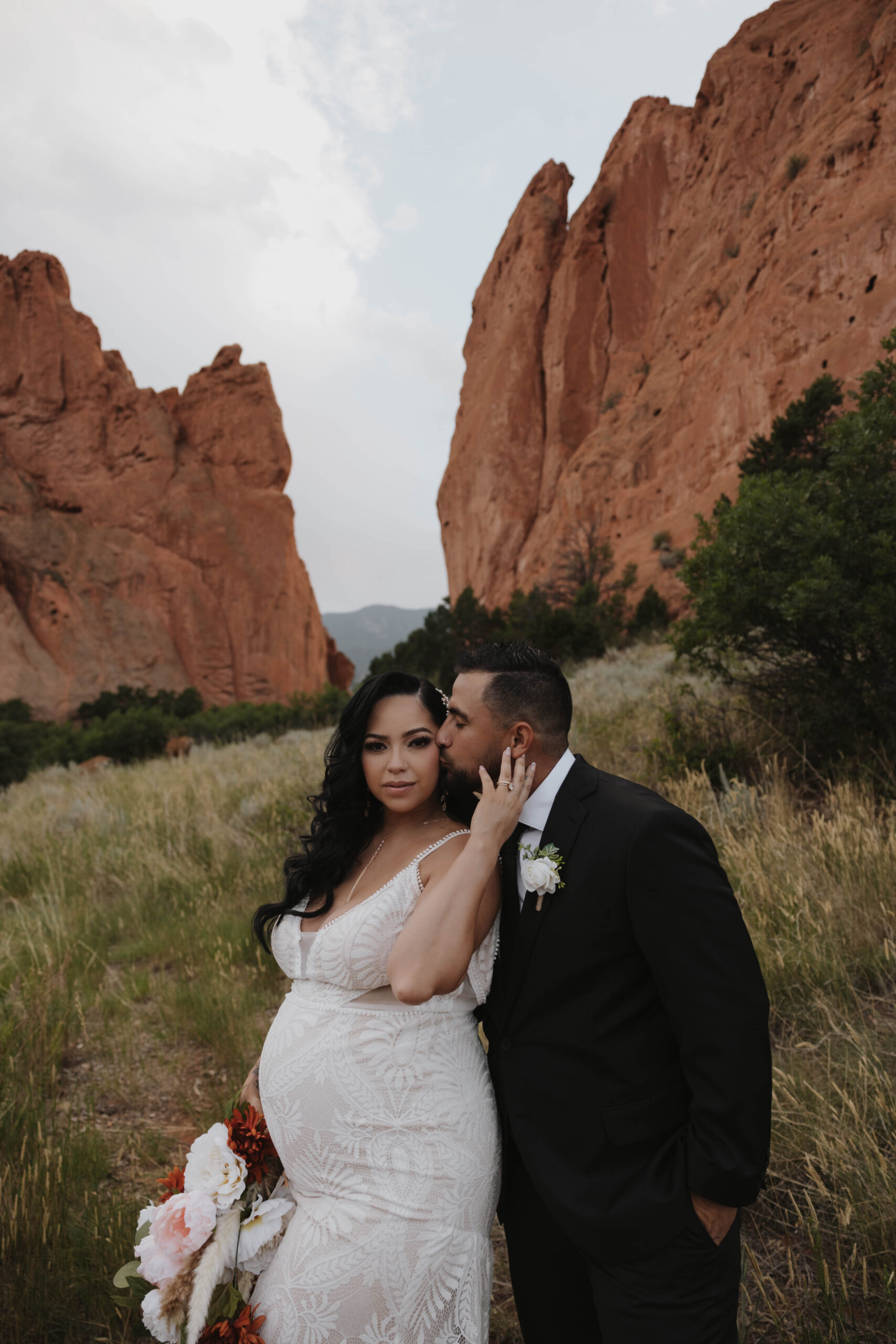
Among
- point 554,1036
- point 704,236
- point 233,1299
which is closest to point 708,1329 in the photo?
point 554,1036

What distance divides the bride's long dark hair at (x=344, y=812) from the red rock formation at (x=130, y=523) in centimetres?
3516

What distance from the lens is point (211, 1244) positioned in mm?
1617

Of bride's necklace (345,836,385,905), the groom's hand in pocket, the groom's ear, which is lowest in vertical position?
the groom's hand in pocket

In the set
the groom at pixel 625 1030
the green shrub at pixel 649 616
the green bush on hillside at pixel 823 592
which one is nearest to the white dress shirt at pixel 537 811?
the groom at pixel 625 1030

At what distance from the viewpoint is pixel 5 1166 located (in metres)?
2.42

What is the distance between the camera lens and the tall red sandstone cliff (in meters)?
21.9

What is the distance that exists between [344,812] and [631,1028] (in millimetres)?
1165

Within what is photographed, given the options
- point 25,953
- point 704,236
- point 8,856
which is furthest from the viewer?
point 704,236

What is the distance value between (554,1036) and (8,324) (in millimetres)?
47485

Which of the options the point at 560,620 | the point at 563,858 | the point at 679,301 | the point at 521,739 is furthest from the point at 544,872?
the point at 679,301

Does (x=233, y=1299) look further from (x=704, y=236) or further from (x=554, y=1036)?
(x=704, y=236)

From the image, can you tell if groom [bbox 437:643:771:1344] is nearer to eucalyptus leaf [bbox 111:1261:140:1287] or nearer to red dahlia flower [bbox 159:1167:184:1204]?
red dahlia flower [bbox 159:1167:184:1204]

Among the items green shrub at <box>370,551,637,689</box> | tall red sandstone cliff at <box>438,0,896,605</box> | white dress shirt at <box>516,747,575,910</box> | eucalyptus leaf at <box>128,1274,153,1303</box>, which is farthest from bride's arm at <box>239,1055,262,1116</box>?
tall red sandstone cliff at <box>438,0,896,605</box>

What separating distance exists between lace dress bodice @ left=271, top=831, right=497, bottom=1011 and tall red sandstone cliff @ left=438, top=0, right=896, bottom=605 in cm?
2264
